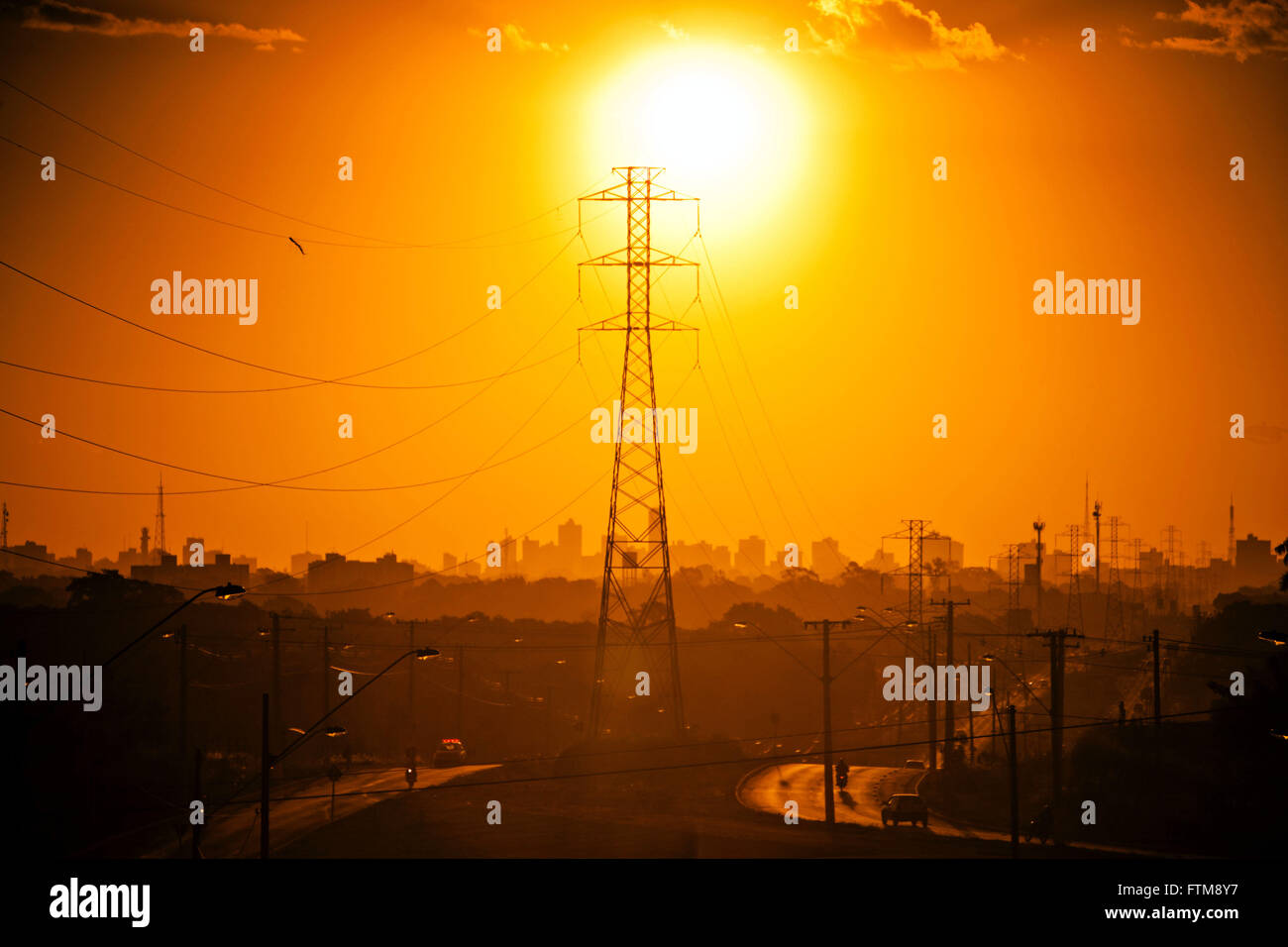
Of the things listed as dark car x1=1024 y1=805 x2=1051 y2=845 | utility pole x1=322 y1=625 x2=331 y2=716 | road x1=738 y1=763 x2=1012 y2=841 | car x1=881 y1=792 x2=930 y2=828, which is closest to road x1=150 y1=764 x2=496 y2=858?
utility pole x1=322 y1=625 x2=331 y2=716

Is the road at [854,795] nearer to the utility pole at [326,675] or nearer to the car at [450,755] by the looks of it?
the car at [450,755]

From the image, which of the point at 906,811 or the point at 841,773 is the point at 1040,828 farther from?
the point at 841,773

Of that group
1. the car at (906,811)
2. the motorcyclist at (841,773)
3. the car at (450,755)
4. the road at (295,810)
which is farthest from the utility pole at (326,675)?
the motorcyclist at (841,773)

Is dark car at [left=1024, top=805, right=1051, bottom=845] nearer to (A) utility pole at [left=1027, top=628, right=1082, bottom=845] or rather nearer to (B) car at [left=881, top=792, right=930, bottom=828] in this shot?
(A) utility pole at [left=1027, top=628, right=1082, bottom=845]

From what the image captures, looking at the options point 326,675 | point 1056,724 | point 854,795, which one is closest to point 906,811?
point 1056,724

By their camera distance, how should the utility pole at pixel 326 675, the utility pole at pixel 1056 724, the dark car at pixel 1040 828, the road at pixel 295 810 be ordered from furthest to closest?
the utility pole at pixel 326 675 < the utility pole at pixel 1056 724 < the dark car at pixel 1040 828 < the road at pixel 295 810
